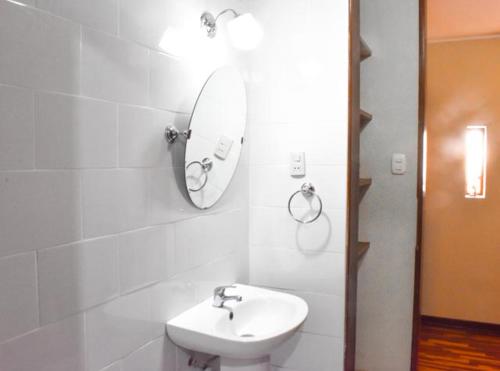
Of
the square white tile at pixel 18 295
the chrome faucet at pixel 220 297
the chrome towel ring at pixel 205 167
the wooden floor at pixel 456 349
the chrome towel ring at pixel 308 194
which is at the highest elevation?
the chrome towel ring at pixel 205 167

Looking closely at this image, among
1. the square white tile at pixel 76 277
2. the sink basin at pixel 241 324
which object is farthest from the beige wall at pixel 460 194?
the square white tile at pixel 76 277

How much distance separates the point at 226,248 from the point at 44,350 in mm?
920

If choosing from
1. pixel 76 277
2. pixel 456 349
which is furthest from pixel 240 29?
pixel 456 349

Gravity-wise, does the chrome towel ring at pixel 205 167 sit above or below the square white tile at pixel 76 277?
above

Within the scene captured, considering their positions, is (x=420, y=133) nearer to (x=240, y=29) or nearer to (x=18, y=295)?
(x=240, y=29)

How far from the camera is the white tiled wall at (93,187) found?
874 mm

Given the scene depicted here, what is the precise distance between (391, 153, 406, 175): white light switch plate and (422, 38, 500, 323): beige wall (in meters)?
1.30

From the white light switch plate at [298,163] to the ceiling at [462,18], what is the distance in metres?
1.64

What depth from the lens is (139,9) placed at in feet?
3.98

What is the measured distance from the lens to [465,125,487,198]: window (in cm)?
323

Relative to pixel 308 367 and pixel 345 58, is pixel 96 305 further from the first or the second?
pixel 345 58

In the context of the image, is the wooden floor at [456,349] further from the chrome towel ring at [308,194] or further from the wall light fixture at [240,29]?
the wall light fixture at [240,29]

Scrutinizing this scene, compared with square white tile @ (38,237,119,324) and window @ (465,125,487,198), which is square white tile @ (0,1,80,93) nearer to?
square white tile @ (38,237,119,324)

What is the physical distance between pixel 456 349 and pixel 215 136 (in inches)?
104
